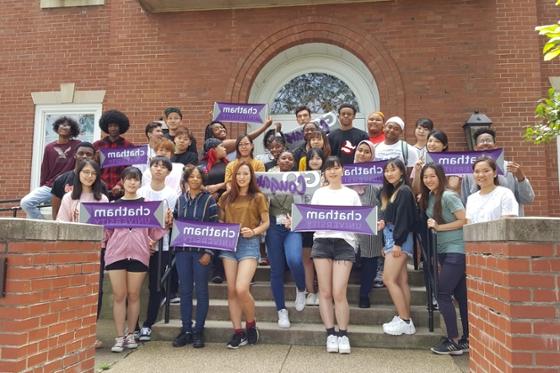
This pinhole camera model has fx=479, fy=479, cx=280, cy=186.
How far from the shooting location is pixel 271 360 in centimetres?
452

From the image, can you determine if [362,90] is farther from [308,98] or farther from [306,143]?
[306,143]

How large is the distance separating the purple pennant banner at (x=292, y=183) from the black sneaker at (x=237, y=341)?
162cm

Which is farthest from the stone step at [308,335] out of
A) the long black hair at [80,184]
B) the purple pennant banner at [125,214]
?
the long black hair at [80,184]

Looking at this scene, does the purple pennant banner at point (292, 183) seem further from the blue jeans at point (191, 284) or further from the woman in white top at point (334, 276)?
the blue jeans at point (191, 284)

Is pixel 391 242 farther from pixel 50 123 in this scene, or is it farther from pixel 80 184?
pixel 50 123

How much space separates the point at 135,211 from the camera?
195 inches

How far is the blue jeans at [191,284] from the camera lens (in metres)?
4.91

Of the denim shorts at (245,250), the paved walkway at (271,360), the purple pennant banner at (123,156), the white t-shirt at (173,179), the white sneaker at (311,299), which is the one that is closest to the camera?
the paved walkway at (271,360)

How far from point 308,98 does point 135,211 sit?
5.44 metres

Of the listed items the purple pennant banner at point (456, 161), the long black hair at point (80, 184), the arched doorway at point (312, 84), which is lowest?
the long black hair at point (80, 184)

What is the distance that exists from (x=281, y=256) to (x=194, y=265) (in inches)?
37.4

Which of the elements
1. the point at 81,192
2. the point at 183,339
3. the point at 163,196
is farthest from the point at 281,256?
the point at 81,192

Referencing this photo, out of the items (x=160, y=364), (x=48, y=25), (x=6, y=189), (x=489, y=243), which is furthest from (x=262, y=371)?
(x=48, y=25)

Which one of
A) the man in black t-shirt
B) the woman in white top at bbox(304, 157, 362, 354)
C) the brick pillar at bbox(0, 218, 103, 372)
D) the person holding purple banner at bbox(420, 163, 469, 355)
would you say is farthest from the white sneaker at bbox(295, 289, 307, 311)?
the brick pillar at bbox(0, 218, 103, 372)
